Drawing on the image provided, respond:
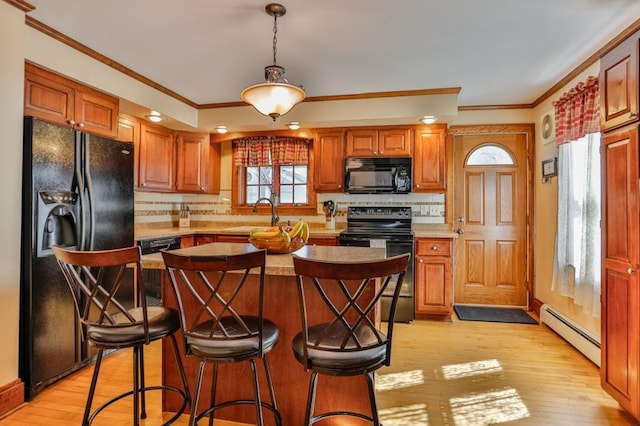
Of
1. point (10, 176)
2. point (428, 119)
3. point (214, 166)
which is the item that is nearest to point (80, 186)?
point (10, 176)

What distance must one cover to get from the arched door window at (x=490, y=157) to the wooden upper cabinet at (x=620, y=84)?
2074mm

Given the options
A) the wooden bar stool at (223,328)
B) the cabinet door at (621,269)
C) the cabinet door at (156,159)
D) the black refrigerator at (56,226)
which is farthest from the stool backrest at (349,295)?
the cabinet door at (156,159)

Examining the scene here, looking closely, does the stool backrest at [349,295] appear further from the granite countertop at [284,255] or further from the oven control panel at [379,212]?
the oven control panel at [379,212]

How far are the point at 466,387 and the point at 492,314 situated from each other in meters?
1.82

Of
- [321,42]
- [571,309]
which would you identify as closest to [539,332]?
[571,309]

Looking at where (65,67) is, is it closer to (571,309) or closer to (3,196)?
(3,196)

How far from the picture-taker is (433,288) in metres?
3.76

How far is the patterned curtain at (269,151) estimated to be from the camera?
4438mm

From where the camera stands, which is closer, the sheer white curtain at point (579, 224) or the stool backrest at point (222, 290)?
the stool backrest at point (222, 290)

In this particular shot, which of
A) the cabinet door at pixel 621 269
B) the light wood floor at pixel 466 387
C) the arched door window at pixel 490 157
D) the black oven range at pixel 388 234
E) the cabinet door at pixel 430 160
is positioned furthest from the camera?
the arched door window at pixel 490 157

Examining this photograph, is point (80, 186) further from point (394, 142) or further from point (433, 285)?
point (433, 285)

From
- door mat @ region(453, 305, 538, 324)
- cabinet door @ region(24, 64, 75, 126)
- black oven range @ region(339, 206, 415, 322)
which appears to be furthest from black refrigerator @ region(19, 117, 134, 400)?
door mat @ region(453, 305, 538, 324)

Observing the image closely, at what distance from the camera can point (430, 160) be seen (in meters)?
3.99

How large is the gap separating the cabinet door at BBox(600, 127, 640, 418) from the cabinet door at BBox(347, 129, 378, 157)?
2232 mm
